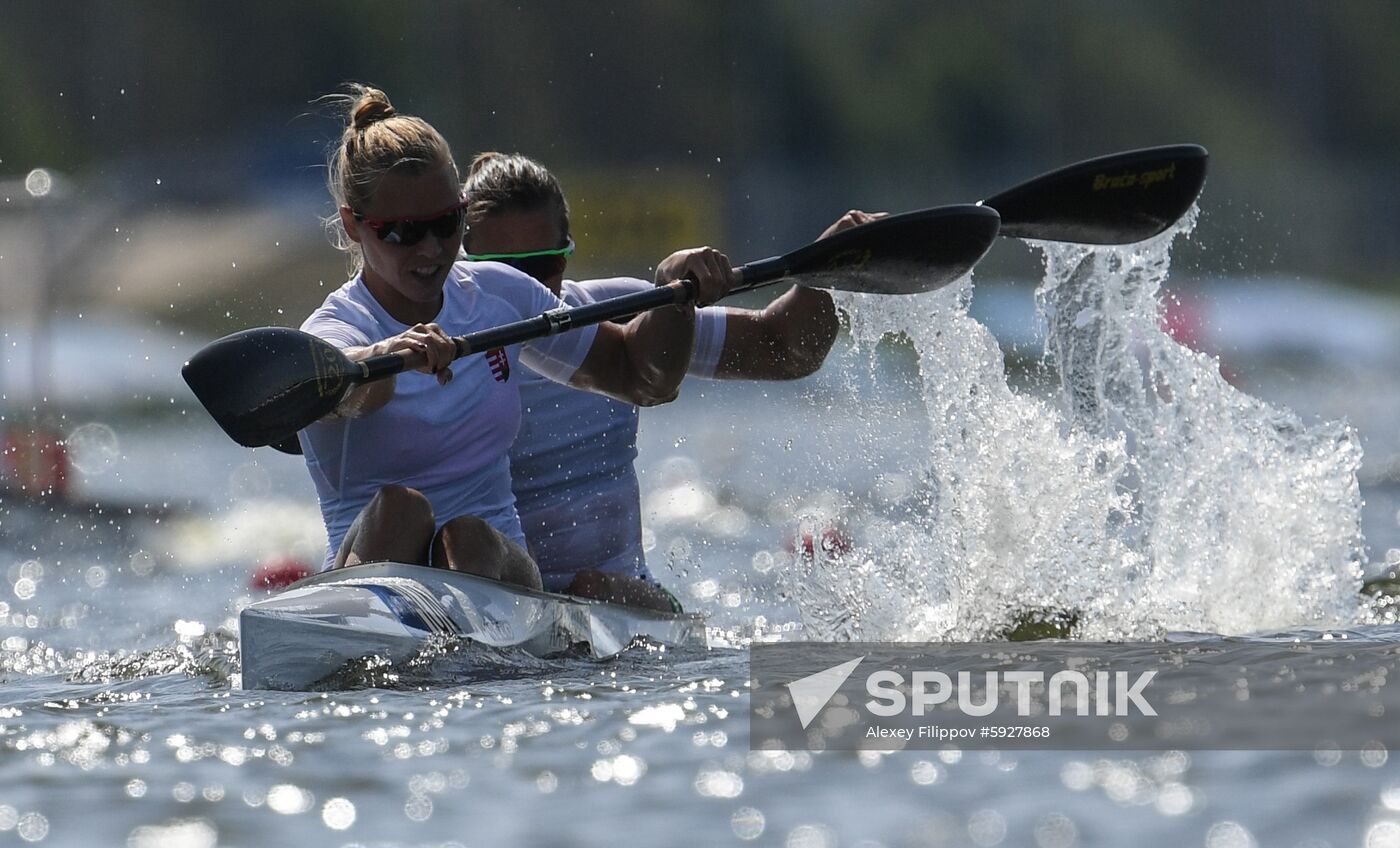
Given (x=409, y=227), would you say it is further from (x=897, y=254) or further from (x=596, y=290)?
(x=897, y=254)

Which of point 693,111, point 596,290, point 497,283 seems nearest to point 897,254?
point 596,290

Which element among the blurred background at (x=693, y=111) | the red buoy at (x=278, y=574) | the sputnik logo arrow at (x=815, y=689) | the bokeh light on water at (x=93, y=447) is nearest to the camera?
the sputnik logo arrow at (x=815, y=689)

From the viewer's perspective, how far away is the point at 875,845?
2512 millimetres

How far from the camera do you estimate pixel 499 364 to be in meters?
3.97

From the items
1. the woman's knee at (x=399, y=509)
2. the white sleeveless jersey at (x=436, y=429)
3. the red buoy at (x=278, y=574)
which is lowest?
the red buoy at (x=278, y=574)

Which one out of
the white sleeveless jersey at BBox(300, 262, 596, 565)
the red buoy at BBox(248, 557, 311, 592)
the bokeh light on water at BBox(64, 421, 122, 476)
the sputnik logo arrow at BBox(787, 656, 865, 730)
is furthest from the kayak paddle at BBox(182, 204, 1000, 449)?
the bokeh light on water at BBox(64, 421, 122, 476)

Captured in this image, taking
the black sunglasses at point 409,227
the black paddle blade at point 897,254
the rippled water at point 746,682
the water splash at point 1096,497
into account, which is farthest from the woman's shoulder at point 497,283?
the water splash at point 1096,497

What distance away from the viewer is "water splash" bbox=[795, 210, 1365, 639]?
4.59 m

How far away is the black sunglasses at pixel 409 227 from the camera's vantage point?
12.3ft

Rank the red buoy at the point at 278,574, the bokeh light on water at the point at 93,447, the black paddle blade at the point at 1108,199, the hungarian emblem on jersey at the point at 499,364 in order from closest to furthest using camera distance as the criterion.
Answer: the hungarian emblem on jersey at the point at 499,364, the black paddle blade at the point at 1108,199, the red buoy at the point at 278,574, the bokeh light on water at the point at 93,447

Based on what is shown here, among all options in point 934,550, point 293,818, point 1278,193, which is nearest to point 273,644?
point 293,818

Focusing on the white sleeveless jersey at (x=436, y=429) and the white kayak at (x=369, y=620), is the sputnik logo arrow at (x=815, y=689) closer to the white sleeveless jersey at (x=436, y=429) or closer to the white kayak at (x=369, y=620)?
the white kayak at (x=369, y=620)

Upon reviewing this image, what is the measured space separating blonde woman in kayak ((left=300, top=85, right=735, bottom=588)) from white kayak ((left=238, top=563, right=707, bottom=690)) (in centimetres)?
8

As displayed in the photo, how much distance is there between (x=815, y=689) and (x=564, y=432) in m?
1.24
